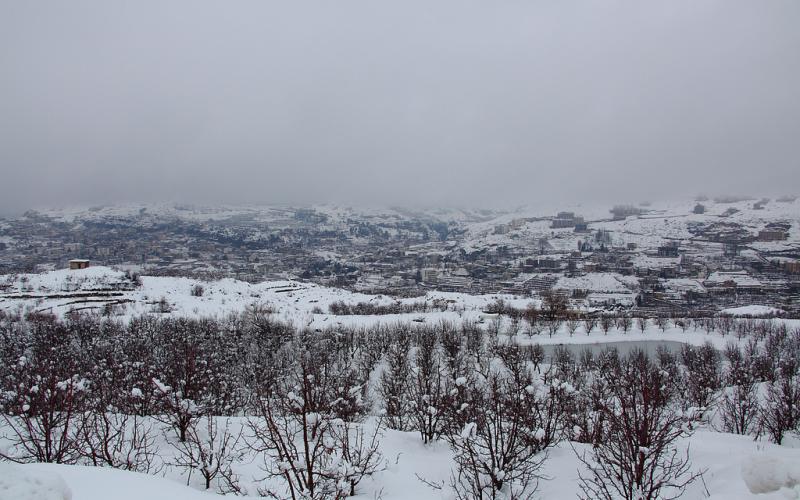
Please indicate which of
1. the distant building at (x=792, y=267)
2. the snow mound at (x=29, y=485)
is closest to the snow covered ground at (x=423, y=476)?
the snow mound at (x=29, y=485)

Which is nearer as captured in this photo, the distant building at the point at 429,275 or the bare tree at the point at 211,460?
the bare tree at the point at 211,460

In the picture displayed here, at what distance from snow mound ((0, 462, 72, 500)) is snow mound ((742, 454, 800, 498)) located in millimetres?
10970

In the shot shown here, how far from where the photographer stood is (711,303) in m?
112

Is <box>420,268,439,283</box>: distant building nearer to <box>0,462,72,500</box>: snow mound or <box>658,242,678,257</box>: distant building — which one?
<box>658,242,678,257</box>: distant building

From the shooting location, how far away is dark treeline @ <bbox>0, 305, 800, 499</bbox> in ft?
41.8

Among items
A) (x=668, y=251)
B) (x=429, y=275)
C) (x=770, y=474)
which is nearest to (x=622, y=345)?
(x=770, y=474)

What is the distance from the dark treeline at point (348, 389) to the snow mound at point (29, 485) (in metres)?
3.96

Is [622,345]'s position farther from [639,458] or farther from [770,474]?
[770,474]

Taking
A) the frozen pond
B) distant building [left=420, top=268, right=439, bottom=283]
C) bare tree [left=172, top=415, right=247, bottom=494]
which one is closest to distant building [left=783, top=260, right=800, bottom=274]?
the frozen pond

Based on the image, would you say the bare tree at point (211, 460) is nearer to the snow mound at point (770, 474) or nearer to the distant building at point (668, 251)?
the snow mound at point (770, 474)

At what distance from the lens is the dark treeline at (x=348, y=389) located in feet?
41.8

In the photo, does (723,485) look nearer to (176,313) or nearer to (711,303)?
(176,313)

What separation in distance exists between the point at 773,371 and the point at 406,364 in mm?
37725

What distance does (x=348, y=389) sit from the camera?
19.2 m
